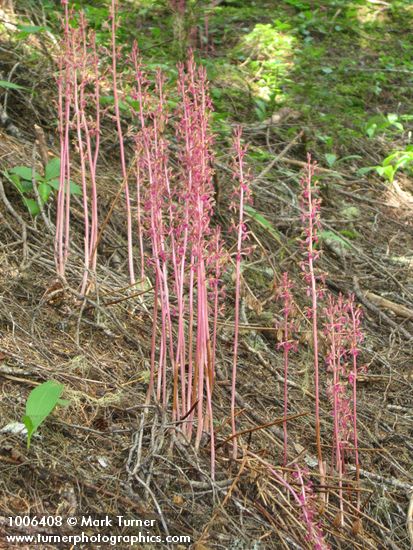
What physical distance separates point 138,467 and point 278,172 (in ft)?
A: 10.0

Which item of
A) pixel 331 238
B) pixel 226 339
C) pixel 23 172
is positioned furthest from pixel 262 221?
pixel 23 172

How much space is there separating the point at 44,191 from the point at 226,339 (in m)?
1.01

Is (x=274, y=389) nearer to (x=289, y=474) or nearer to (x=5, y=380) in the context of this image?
(x=289, y=474)

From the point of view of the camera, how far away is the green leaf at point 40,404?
202cm

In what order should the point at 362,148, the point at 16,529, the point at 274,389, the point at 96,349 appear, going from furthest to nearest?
the point at 362,148, the point at 274,389, the point at 96,349, the point at 16,529

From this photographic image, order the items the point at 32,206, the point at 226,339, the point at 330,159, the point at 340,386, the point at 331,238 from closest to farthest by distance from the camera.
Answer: the point at 340,386, the point at 226,339, the point at 32,206, the point at 331,238, the point at 330,159

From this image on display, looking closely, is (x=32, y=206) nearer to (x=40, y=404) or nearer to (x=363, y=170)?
(x=40, y=404)

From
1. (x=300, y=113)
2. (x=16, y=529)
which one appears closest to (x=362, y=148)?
(x=300, y=113)

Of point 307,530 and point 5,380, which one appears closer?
point 307,530

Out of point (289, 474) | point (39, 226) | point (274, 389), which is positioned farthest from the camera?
point (39, 226)

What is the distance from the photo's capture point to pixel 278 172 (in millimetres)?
4828

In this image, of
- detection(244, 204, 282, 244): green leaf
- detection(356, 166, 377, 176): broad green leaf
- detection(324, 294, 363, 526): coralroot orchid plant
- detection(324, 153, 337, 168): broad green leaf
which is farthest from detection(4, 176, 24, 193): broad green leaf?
detection(356, 166, 377, 176): broad green leaf

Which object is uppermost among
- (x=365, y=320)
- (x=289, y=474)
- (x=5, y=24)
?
(x=5, y=24)

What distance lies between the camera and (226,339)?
9.98 ft
